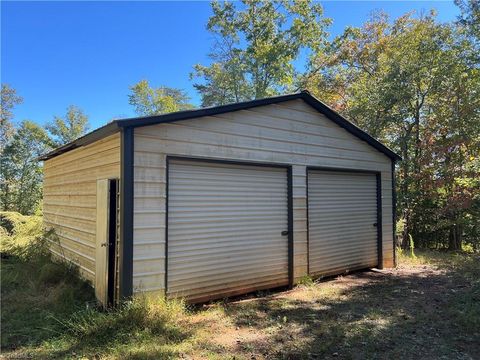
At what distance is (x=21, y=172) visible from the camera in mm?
21219

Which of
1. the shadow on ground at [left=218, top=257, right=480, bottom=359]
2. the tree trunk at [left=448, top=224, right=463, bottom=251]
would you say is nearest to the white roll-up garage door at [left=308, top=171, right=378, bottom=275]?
the shadow on ground at [left=218, top=257, right=480, bottom=359]

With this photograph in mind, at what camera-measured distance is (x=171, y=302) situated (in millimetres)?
4652

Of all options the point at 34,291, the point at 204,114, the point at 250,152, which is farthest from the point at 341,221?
the point at 34,291

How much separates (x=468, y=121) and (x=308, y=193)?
7822mm

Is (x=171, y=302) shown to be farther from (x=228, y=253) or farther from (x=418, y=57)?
(x=418, y=57)

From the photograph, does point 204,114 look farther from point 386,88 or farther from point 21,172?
point 21,172

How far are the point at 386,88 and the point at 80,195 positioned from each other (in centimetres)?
1052

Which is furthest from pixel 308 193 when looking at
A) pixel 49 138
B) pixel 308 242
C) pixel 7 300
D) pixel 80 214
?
pixel 49 138

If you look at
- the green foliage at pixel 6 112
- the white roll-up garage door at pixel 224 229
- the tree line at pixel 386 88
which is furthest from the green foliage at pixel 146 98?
the white roll-up garage door at pixel 224 229

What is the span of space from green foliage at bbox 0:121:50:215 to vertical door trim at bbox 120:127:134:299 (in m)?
18.8

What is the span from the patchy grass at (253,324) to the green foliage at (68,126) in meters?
18.6

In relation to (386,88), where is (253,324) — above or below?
below

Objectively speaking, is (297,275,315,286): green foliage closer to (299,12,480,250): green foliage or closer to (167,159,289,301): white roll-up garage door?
(167,159,289,301): white roll-up garage door

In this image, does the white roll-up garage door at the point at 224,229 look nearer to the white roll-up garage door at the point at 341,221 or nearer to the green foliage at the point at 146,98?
the white roll-up garage door at the point at 341,221
